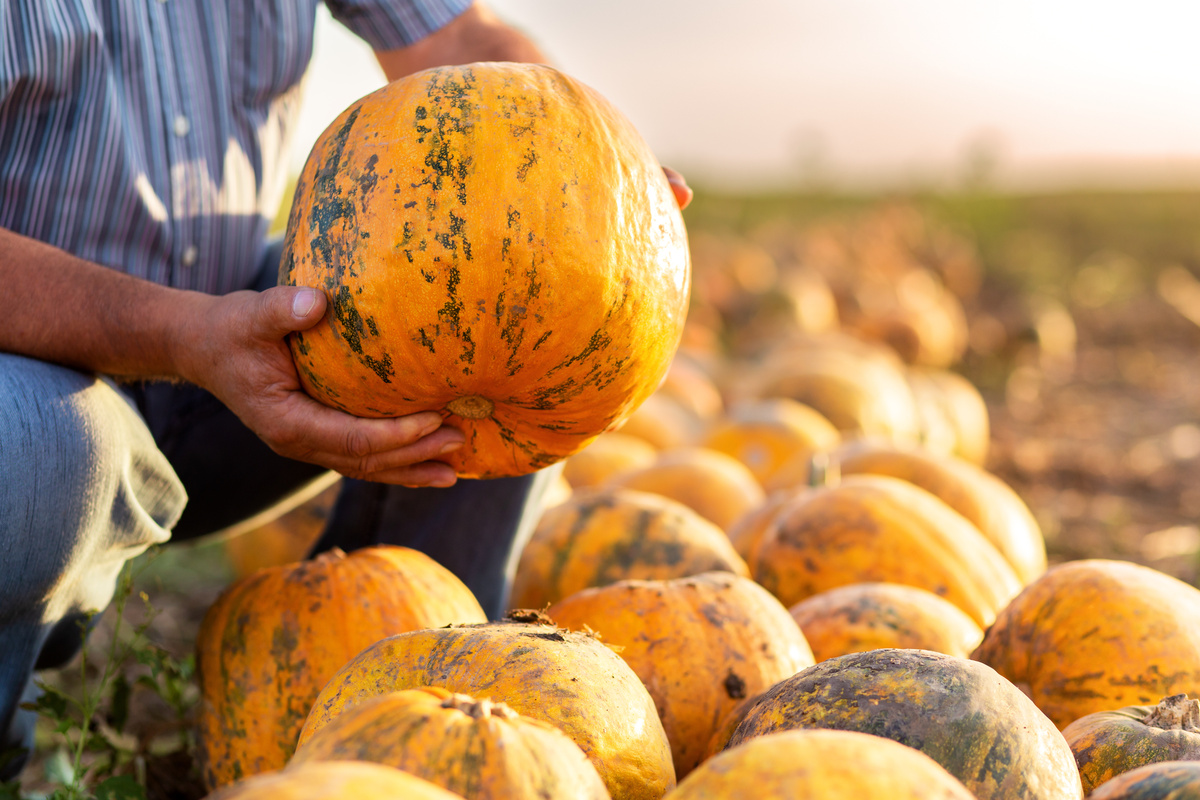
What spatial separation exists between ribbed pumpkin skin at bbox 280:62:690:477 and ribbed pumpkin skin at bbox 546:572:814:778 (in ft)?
1.59

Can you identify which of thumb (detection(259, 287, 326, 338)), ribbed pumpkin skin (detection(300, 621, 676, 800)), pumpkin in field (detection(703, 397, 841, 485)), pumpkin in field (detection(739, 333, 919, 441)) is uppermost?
thumb (detection(259, 287, 326, 338))

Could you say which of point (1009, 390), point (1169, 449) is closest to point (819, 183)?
point (1009, 390)

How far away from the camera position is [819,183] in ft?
70.2

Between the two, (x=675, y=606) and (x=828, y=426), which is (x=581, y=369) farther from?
(x=828, y=426)

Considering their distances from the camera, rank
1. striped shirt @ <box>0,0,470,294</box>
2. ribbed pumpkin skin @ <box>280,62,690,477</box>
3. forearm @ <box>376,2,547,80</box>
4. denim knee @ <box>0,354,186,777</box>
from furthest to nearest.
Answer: forearm @ <box>376,2,547,80</box> < striped shirt @ <box>0,0,470,294</box> < denim knee @ <box>0,354,186,777</box> < ribbed pumpkin skin @ <box>280,62,690,477</box>

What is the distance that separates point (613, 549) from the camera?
2746 millimetres

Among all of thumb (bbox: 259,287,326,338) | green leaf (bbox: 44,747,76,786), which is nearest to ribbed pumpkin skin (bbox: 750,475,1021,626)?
thumb (bbox: 259,287,326,338)

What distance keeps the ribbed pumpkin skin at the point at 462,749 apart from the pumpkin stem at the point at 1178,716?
3.13 feet

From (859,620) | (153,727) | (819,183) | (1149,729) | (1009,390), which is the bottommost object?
(819,183)

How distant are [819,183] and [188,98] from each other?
2013 cm

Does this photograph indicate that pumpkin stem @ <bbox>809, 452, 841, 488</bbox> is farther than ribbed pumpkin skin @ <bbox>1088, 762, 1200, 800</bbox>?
Yes

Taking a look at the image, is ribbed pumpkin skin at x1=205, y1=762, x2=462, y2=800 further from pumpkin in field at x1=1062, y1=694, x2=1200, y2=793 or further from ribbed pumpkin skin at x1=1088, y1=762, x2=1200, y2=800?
pumpkin in field at x1=1062, y1=694, x2=1200, y2=793

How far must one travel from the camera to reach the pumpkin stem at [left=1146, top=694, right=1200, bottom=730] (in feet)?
5.27

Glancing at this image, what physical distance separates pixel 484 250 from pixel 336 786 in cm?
95
